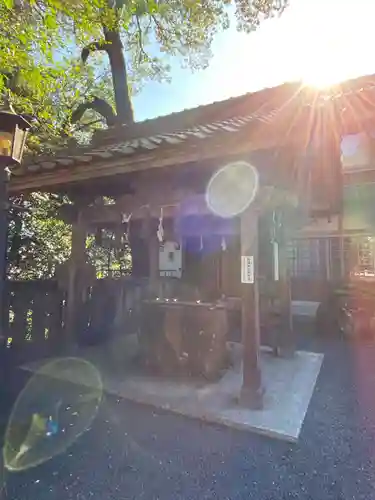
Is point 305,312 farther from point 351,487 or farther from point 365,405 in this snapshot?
point 351,487

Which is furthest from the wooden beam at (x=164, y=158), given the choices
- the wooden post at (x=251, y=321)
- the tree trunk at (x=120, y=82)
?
the tree trunk at (x=120, y=82)

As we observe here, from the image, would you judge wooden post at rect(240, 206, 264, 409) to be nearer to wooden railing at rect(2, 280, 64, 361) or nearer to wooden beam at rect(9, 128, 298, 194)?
wooden beam at rect(9, 128, 298, 194)

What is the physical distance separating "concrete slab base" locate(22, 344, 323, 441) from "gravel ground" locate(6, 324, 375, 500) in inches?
4.2

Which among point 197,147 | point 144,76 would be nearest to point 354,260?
→ point 197,147

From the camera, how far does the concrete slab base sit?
308 centimetres

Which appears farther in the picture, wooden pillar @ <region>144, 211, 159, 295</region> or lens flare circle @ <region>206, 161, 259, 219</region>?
wooden pillar @ <region>144, 211, 159, 295</region>

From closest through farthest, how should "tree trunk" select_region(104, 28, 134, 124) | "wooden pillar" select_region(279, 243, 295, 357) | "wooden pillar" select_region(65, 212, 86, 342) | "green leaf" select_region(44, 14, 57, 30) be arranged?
1. "green leaf" select_region(44, 14, 57, 30)
2. "wooden pillar" select_region(65, 212, 86, 342)
3. "wooden pillar" select_region(279, 243, 295, 357)
4. "tree trunk" select_region(104, 28, 134, 124)

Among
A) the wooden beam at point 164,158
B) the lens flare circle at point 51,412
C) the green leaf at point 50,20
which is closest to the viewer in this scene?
the lens flare circle at point 51,412

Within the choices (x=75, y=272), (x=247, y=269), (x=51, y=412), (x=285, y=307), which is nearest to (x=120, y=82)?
(x=75, y=272)

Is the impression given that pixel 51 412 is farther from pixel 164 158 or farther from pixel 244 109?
pixel 244 109

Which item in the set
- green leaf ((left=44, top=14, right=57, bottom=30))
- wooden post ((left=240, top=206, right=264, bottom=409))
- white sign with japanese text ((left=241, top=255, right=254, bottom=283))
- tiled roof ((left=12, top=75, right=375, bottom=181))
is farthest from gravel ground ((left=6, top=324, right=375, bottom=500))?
green leaf ((left=44, top=14, right=57, bottom=30))

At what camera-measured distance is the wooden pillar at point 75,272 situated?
4801mm

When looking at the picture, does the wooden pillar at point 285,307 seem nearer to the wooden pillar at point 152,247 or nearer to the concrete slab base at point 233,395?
the concrete slab base at point 233,395

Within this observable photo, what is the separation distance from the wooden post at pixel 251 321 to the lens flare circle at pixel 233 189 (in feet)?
0.42
